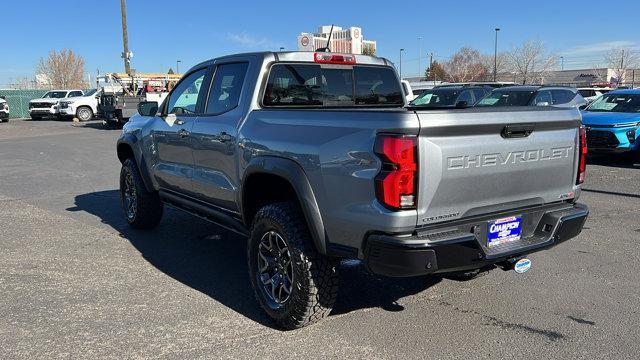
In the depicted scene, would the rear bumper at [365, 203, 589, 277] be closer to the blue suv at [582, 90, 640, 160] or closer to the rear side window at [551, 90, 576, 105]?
the blue suv at [582, 90, 640, 160]

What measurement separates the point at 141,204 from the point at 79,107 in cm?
2612

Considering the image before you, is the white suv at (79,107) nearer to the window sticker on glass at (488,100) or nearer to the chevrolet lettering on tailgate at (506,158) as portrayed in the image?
the window sticker on glass at (488,100)

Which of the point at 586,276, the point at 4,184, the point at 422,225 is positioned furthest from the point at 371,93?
the point at 4,184

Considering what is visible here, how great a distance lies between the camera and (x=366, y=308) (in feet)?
13.4

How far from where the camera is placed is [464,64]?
80.4m

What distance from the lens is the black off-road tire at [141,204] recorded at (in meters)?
6.17

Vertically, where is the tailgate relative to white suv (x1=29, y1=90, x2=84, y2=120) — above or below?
below

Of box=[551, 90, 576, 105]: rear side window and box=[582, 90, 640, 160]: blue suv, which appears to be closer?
box=[582, 90, 640, 160]: blue suv

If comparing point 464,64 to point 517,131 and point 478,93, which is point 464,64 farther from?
point 517,131

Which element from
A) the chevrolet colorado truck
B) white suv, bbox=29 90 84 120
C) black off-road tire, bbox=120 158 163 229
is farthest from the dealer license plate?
white suv, bbox=29 90 84 120

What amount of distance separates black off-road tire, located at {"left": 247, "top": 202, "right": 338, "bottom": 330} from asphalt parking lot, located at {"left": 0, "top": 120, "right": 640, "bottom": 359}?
0.49ft

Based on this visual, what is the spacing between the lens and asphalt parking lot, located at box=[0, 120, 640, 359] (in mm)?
3463

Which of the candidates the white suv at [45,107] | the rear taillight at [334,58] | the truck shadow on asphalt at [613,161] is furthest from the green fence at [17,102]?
the rear taillight at [334,58]

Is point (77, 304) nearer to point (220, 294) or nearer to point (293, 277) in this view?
point (220, 294)
